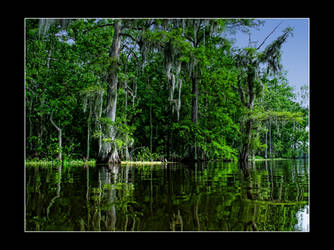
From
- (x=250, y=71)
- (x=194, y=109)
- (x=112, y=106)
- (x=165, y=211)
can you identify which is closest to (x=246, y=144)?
(x=250, y=71)

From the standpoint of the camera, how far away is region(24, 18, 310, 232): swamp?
2729 mm

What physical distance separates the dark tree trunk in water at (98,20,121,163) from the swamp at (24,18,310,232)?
0.05 metres

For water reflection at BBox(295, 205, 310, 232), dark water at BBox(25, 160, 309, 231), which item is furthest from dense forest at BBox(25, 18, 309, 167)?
water reflection at BBox(295, 205, 310, 232)

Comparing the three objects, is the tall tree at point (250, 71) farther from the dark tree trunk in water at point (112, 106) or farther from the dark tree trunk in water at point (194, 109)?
the dark tree trunk in water at point (112, 106)

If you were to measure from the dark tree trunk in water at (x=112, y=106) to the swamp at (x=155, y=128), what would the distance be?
0.05 metres

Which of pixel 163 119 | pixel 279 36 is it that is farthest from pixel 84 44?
pixel 279 36

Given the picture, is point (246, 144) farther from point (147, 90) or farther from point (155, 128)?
point (147, 90)

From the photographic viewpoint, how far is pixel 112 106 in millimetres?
12938

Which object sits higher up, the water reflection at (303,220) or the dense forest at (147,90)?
the dense forest at (147,90)

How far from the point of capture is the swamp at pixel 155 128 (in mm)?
2729

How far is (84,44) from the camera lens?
49.5ft

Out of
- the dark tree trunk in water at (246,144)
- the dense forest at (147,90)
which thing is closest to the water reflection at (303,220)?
the dense forest at (147,90)

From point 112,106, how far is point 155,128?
6.03m
